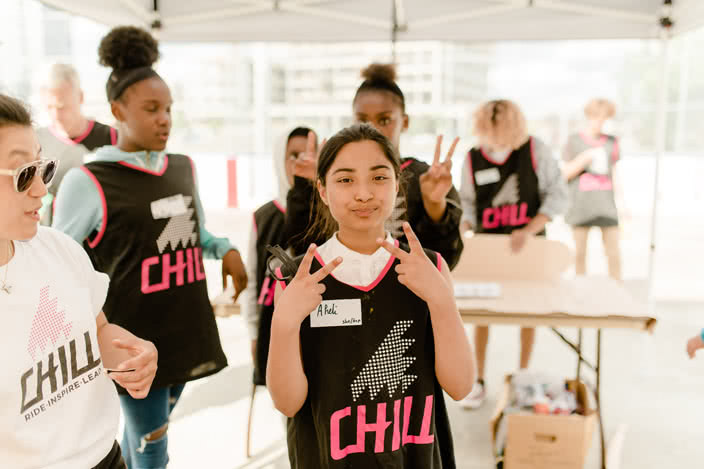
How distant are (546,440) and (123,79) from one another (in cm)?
239

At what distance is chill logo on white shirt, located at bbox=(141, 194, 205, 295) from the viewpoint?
6.03ft

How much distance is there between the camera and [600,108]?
4801mm

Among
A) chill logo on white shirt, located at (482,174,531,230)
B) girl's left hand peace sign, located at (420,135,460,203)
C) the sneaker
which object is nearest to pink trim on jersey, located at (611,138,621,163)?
chill logo on white shirt, located at (482,174,531,230)

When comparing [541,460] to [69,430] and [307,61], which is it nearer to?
[69,430]

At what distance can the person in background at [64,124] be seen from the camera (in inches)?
118

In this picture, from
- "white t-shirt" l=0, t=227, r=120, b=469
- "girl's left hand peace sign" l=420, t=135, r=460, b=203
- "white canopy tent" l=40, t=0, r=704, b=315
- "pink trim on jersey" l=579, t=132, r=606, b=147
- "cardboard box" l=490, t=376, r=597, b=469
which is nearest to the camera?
"white t-shirt" l=0, t=227, r=120, b=469

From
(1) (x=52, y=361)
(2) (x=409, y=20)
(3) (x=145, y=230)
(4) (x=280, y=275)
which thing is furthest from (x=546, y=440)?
(2) (x=409, y=20)

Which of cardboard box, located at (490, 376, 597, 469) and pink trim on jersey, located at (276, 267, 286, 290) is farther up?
pink trim on jersey, located at (276, 267, 286, 290)

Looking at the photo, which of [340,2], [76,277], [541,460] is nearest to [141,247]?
[76,277]

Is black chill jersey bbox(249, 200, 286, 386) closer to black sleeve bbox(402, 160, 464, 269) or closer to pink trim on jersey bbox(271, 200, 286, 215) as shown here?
pink trim on jersey bbox(271, 200, 286, 215)

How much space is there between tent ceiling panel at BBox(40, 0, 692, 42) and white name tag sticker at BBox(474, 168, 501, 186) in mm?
1106

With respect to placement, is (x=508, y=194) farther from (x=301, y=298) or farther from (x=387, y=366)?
(x=301, y=298)

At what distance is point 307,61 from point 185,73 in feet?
11.0

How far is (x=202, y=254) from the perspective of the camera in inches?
82.9
